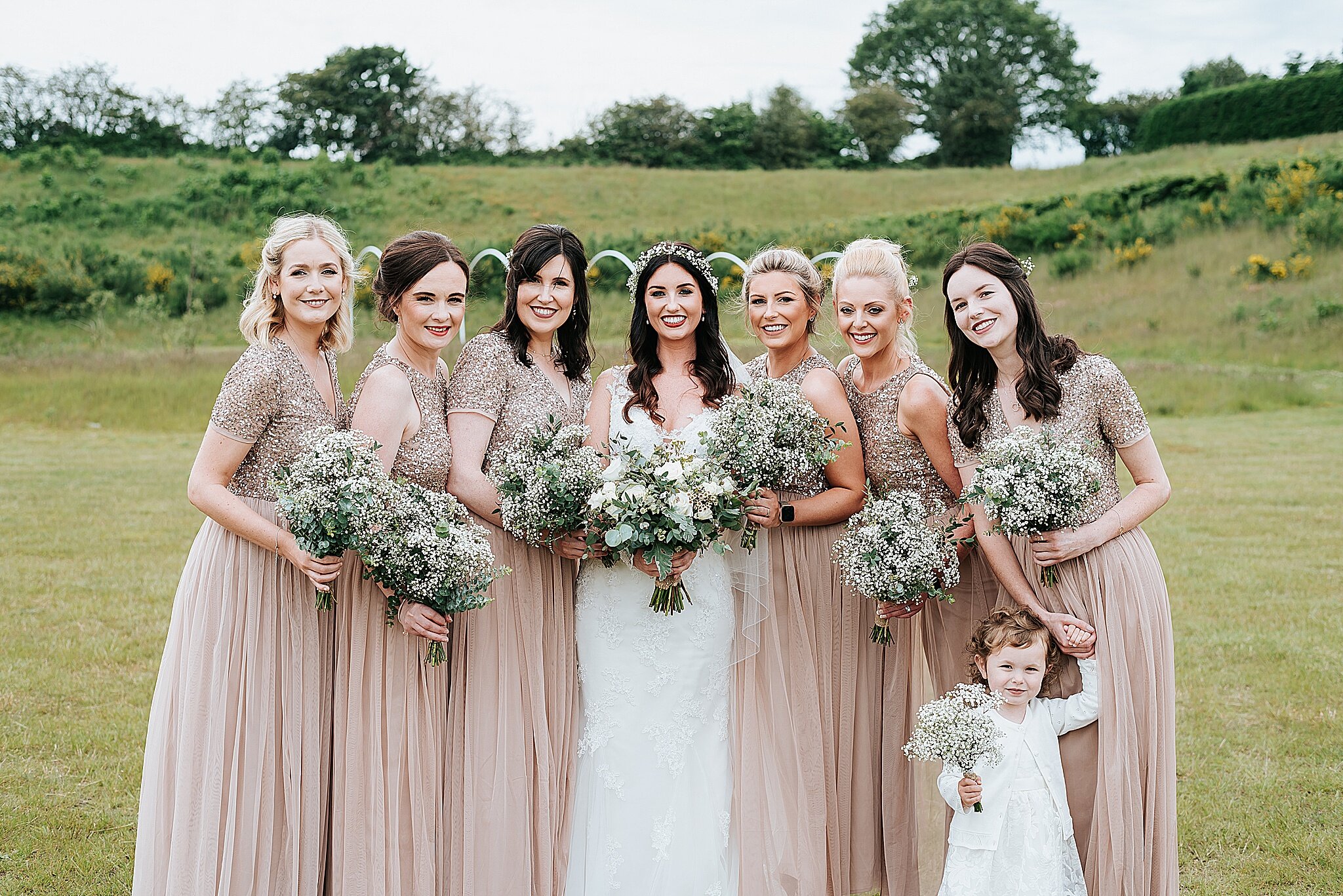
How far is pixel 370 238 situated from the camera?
37688 mm

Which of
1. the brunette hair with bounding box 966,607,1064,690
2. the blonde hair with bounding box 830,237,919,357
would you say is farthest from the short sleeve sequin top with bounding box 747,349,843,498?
the brunette hair with bounding box 966,607,1064,690

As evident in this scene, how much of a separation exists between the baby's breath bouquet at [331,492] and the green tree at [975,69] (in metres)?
59.7

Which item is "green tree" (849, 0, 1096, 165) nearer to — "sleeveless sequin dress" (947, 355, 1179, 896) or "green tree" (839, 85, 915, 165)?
"green tree" (839, 85, 915, 165)

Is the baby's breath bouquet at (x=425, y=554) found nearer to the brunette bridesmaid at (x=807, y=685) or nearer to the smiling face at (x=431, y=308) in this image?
the smiling face at (x=431, y=308)

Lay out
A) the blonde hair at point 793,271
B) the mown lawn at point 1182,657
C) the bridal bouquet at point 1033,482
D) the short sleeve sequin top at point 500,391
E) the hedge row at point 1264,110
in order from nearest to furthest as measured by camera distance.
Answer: the bridal bouquet at point 1033,482
the short sleeve sequin top at point 500,391
the blonde hair at point 793,271
the mown lawn at point 1182,657
the hedge row at point 1264,110

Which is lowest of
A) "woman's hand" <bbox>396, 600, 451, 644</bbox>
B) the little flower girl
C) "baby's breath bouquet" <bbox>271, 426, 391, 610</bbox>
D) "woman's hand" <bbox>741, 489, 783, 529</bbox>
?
the little flower girl

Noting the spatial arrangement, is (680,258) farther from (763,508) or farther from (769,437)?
(763,508)

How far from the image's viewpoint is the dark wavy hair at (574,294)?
4871mm

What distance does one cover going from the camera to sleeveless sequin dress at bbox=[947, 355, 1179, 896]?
13.9 feet

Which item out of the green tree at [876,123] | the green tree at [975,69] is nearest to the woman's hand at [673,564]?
the green tree at [876,123]

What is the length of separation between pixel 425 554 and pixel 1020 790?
99.1 inches

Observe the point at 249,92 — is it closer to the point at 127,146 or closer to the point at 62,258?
the point at 127,146

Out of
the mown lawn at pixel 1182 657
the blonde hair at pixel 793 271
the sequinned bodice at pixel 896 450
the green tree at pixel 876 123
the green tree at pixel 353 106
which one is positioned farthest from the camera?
the green tree at pixel 876 123

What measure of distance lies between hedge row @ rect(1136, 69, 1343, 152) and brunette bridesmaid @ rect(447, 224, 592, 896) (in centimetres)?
4443
